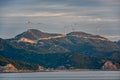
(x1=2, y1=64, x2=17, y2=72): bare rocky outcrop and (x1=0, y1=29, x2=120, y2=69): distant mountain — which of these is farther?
(x1=0, y1=29, x2=120, y2=69): distant mountain

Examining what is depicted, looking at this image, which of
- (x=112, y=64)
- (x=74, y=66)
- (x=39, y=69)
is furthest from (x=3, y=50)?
(x=112, y=64)

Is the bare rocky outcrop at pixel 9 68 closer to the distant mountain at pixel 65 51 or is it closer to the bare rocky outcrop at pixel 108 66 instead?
the distant mountain at pixel 65 51

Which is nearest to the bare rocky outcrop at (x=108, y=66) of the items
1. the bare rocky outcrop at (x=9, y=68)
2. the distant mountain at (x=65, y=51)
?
the distant mountain at (x=65, y=51)

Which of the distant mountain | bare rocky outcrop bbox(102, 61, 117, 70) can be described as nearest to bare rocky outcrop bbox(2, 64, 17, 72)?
the distant mountain

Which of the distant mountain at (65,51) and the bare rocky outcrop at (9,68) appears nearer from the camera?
the bare rocky outcrop at (9,68)

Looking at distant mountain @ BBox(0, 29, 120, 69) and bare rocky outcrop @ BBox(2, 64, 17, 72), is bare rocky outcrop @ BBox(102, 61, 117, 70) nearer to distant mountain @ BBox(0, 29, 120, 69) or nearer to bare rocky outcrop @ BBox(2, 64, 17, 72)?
distant mountain @ BBox(0, 29, 120, 69)

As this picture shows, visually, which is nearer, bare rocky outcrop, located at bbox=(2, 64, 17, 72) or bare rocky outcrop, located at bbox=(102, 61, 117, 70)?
bare rocky outcrop, located at bbox=(2, 64, 17, 72)

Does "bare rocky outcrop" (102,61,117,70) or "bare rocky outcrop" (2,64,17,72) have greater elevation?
"bare rocky outcrop" (2,64,17,72)

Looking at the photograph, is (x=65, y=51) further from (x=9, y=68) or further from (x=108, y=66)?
(x=9, y=68)

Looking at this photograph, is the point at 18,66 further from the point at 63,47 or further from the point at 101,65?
the point at 63,47
